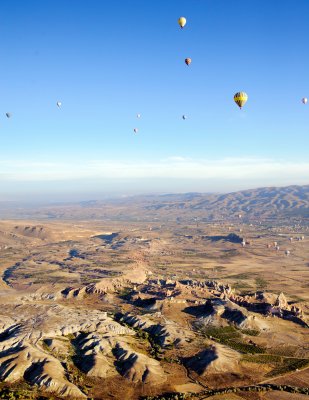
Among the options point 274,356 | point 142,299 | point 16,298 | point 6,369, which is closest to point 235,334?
point 274,356

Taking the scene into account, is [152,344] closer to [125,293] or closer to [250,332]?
[250,332]

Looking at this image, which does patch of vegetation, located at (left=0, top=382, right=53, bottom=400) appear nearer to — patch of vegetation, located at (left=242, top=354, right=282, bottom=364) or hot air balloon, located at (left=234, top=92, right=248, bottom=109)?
Result: patch of vegetation, located at (left=242, top=354, right=282, bottom=364)

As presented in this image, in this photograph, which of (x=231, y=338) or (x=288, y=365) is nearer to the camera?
(x=288, y=365)

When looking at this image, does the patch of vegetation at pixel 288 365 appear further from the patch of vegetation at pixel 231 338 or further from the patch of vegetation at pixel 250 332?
the patch of vegetation at pixel 250 332

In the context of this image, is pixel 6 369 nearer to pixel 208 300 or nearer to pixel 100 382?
pixel 100 382

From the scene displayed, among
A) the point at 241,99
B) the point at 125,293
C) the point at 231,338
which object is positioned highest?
the point at 241,99

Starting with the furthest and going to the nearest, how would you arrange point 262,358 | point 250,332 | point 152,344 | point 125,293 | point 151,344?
point 125,293 < point 250,332 < point 151,344 < point 152,344 < point 262,358

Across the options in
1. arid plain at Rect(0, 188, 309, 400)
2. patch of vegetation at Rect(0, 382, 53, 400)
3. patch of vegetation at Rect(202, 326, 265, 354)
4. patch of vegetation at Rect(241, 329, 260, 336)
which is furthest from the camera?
patch of vegetation at Rect(241, 329, 260, 336)

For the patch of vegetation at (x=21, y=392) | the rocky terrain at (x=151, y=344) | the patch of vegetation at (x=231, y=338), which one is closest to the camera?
the patch of vegetation at (x=21, y=392)

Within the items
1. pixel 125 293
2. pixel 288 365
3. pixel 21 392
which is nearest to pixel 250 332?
pixel 288 365

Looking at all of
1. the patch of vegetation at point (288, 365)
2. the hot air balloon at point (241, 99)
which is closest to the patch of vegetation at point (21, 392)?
the patch of vegetation at point (288, 365)

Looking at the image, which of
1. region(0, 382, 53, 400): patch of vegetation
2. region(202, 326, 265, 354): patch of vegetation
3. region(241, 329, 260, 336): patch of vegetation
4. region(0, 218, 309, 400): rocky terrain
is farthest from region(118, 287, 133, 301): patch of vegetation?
region(0, 382, 53, 400): patch of vegetation
